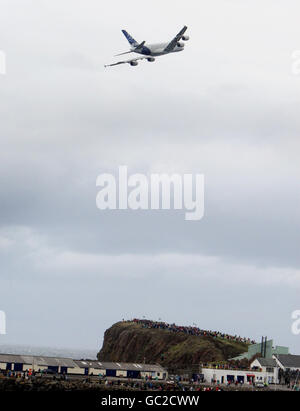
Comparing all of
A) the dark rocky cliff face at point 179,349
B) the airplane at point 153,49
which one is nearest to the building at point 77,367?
the dark rocky cliff face at point 179,349

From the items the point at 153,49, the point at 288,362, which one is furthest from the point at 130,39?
the point at 288,362

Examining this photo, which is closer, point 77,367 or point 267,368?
point 77,367

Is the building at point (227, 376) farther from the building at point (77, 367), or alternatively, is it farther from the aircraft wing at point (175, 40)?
the aircraft wing at point (175, 40)

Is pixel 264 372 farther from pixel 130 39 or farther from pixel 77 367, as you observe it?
pixel 130 39

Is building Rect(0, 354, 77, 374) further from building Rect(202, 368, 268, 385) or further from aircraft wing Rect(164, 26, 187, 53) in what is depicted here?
aircraft wing Rect(164, 26, 187, 53)

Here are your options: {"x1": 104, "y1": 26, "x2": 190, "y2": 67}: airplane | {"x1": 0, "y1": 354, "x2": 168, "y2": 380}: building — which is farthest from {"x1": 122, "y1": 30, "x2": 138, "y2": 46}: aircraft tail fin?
{"x1": 0, "y1": 354, "x2": 168, "y2": 380}: building

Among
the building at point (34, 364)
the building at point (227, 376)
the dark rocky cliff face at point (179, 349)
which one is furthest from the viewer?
the dark rocky cliff face at point (179, 349)

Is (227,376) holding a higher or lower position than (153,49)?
lower

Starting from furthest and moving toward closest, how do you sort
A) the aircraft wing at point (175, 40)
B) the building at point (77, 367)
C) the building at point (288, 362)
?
1. the building at point (288, 362)
2. the building at point (77, 367)
3. the aircraft wing at point (175, 40)
